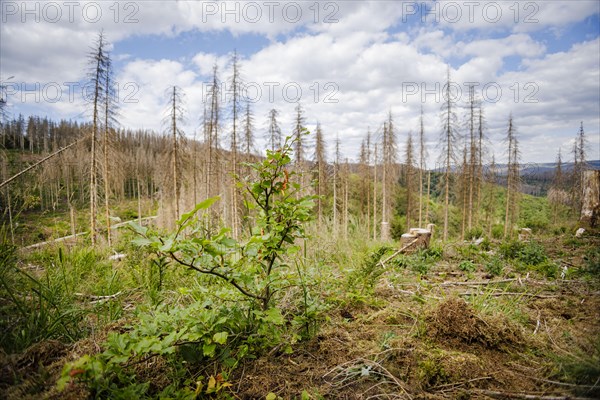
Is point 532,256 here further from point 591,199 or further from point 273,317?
point 273,317

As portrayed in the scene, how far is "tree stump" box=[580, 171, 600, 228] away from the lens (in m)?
7.23

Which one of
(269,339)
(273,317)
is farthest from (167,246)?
(269,339)

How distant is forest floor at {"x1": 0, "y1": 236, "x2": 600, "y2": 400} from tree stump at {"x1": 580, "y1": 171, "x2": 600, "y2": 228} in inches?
248

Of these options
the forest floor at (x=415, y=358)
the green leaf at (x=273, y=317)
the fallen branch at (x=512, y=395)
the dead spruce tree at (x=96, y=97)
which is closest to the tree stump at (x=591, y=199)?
the forest floor at (x=415, y=358)

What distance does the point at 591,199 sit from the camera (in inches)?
291

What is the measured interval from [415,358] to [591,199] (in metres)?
8.91

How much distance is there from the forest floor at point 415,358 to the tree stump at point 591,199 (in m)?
6.31

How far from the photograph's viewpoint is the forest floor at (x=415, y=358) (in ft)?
4.93

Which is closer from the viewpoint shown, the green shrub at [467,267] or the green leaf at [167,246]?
the green leaf at [167,246]

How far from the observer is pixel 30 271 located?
2.72m

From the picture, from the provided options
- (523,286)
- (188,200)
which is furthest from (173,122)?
(523,286)

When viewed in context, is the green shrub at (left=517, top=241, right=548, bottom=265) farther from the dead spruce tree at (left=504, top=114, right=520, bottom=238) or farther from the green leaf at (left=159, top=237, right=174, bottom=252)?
the dead spruce tree at (left=504, top=114, right=520, bottom=238)

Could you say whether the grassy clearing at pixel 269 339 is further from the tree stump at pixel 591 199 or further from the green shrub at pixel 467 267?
the tree stump at pixel 591 199

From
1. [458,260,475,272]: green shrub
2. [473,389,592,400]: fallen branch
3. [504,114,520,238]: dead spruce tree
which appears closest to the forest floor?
[473,389,592,400]: fallen branch
